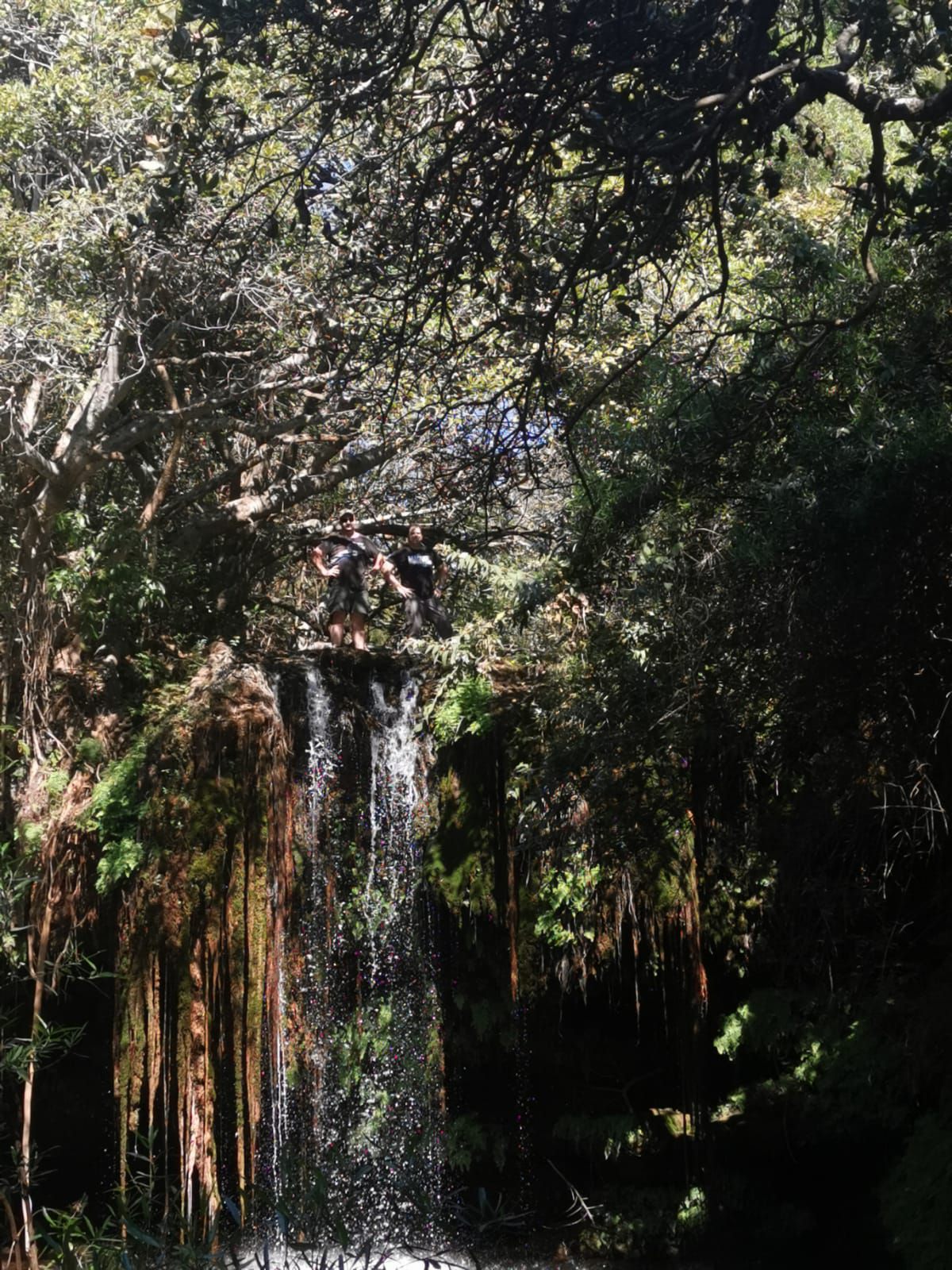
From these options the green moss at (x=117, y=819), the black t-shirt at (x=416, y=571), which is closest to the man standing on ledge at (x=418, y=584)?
the black t-shirt at (x=416, y=571)

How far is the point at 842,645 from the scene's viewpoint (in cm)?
687

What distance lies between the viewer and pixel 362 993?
9125 mm

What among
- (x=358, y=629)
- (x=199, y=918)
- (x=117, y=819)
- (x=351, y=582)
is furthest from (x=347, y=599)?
(x=199, y=918)

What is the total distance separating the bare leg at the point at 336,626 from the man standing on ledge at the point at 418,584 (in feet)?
1.72

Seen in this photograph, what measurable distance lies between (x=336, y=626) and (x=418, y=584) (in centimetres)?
79

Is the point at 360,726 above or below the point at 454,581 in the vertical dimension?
below

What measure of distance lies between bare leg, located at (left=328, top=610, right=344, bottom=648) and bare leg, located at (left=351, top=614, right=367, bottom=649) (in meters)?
0.09

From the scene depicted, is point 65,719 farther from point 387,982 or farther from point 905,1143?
point 905,1143

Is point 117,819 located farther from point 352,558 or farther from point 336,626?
point 352,558

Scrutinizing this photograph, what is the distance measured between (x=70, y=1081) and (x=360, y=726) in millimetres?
3376

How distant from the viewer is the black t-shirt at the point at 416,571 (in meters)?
10.9

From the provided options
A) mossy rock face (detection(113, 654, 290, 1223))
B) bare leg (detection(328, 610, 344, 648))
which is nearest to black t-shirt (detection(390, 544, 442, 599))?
bare leg (detection(328, 610, 344, 648))

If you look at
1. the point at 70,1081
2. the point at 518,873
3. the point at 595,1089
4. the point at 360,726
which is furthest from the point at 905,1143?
the point at 70,1081

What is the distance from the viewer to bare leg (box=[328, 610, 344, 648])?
1070 centimetres
